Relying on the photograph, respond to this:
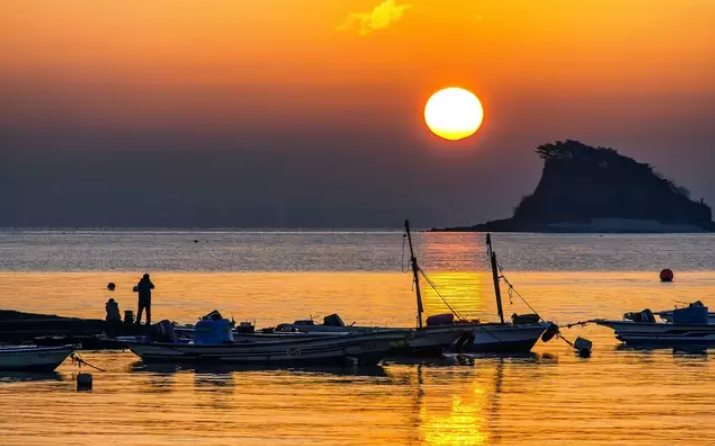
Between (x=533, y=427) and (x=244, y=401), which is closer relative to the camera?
(x=533, y=427)

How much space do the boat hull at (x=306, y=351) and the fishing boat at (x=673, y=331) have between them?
13.4 m

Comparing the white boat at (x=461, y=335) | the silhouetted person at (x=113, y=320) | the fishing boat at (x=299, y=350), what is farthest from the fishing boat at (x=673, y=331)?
the silhouetted person at (x=113, y=320)

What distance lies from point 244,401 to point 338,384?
158 inches

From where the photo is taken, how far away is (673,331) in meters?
48.4

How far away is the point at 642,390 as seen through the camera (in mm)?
33531

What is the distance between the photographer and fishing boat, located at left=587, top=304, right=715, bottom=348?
47.9 metres

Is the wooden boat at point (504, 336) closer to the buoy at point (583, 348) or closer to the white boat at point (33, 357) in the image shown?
the buoy at point (583, 348)

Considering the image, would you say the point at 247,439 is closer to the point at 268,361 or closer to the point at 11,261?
the point at 268,361

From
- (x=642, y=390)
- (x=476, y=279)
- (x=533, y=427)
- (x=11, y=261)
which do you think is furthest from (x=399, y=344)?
(x=11, y=261)

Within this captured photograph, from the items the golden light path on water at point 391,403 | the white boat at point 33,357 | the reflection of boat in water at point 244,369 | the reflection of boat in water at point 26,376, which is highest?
the white boat at point 33,357

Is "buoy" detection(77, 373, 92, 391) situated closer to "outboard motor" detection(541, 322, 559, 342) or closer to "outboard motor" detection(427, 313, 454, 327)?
"outboard motor" detection(427, 313, 454, 327)

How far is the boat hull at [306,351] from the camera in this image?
127 feet

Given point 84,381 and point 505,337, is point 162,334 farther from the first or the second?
point 505,337

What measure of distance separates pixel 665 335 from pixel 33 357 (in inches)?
963
